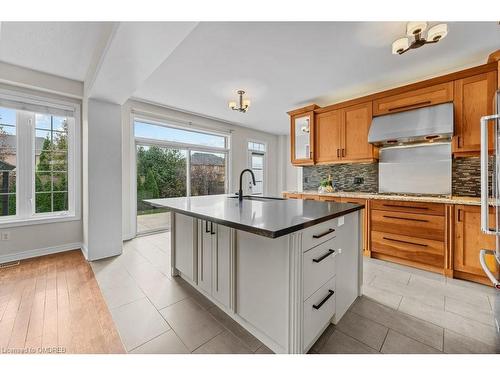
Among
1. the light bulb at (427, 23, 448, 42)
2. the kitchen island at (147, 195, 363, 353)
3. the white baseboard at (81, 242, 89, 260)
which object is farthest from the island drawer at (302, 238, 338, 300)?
the white baseboard at (81, 242, 89, 260)

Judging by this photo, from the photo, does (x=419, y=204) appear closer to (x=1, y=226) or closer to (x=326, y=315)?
(x=326, y=315)

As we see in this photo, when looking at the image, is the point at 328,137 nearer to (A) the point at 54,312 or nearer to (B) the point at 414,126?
(B) the point at 414,126

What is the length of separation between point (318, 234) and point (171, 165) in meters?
3.77

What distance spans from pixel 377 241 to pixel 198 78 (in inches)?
130

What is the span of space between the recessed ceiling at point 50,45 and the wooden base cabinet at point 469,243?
418cm

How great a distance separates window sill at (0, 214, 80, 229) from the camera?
2.77 m

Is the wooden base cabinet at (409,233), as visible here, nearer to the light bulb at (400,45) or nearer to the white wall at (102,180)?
the light bulb at (400,45)

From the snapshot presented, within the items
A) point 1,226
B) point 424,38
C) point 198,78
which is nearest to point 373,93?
point 424,38

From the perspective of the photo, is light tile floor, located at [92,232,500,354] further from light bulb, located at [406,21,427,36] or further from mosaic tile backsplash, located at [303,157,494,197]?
light bulb, located at [406,21,427,36]

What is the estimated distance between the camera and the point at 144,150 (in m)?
4.00

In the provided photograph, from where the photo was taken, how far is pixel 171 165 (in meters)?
4.38

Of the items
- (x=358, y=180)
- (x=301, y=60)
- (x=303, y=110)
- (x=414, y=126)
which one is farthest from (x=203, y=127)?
(x=414, y=126)

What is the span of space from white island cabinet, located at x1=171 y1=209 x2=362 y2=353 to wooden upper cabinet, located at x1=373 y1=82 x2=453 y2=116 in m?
2.13

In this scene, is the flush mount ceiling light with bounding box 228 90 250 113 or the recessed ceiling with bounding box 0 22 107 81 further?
the flush mount ceiling light with bounding box 228 90 250 113
